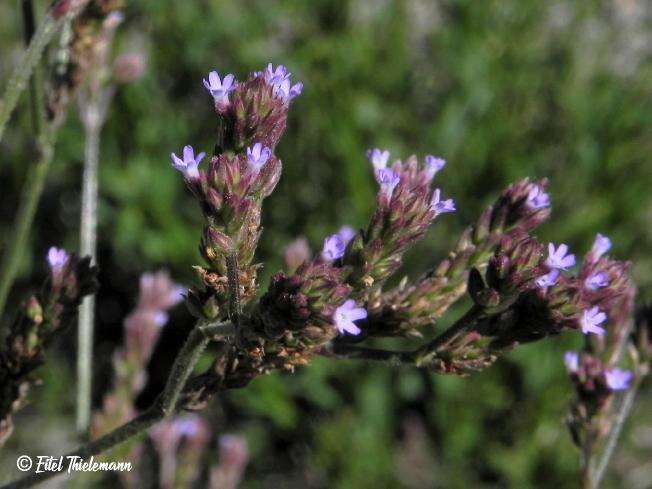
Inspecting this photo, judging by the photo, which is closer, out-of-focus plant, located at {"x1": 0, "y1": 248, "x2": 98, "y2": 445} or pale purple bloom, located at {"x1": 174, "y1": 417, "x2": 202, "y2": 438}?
out-of-focus plant, located at {"x1": 0, "y1": 248, "x2": 98, "y2": 445}

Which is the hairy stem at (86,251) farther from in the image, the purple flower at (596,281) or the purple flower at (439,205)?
the purple flower at (596,281)

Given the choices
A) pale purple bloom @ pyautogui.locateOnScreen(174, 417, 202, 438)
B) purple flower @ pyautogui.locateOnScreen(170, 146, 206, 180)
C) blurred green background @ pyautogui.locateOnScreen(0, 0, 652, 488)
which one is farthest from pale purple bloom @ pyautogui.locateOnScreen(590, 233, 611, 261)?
blurred green background @ pyautogui.locateOnScreen(0, 0, 652, 488)

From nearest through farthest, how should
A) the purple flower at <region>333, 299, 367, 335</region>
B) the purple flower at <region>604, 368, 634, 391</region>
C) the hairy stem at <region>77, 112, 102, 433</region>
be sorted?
the purple flower at <region>333, 299, 367, 335</region>
the purple flower at <region>604, 368, 634, 391</region>
the hairy stem at <region>77, 112, 102, 433</region>

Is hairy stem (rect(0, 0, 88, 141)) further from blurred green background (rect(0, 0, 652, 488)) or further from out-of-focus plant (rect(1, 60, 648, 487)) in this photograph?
blurred green background (rect(0, 0, 652, 488))

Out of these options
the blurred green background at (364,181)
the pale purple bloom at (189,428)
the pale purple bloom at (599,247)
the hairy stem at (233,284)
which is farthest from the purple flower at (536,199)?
the blurred green background at (364,181)

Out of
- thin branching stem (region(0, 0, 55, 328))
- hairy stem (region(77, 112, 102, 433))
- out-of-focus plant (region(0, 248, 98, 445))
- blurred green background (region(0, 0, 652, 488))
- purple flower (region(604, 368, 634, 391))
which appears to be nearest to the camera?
out-of-focus plant (region(0, 248, 98, 445))

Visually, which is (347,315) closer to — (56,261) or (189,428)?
(56,261)

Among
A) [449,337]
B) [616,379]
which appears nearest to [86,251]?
[449,337]
